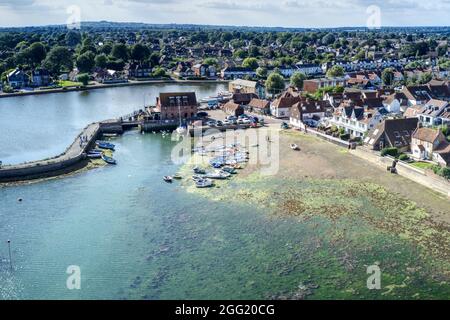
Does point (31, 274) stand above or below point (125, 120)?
below

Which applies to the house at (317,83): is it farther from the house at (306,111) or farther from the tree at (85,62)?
the tree at (85,62)

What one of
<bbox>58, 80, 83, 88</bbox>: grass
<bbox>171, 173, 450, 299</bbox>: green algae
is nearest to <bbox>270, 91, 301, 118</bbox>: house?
<bbox>171, 173, 450, 299</bbox>: green algae

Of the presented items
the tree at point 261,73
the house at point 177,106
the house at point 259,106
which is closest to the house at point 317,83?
the house at point 259,106

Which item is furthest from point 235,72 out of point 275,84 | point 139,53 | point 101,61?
point 101,61

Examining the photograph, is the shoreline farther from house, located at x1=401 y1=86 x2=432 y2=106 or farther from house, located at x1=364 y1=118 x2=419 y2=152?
house, located at x1=364 y1=118 x2=419 y2=152

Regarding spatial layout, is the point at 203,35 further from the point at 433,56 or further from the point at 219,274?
the point at 219,274
